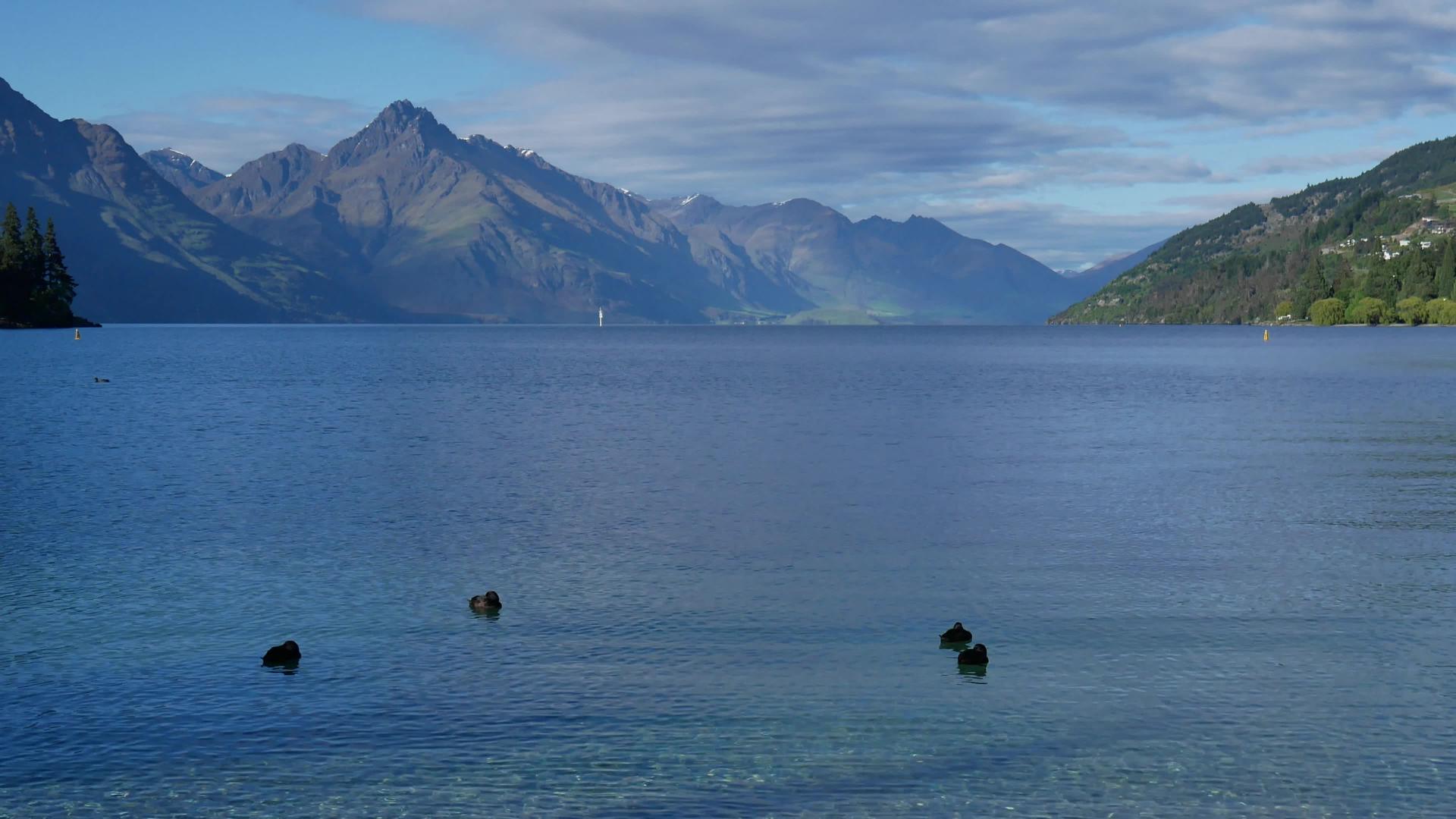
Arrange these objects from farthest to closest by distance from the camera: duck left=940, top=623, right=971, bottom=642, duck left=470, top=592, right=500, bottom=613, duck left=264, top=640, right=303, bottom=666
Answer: duck left=470, top=592, right=500, bottom=613 < duck left=940, top=623, right=971, bottom=642 < duck left=264, top=640, right=303, bottom=666

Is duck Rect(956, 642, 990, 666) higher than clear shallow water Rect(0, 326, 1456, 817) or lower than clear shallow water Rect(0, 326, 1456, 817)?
higher

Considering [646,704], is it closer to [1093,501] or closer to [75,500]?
[1093,501]

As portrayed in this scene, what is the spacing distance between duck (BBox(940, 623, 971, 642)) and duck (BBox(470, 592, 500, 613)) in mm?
11411

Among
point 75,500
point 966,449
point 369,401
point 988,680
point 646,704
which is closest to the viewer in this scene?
point 646,704

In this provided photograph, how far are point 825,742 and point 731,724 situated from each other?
6.30ft

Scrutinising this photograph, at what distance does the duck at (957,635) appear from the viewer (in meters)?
29.8

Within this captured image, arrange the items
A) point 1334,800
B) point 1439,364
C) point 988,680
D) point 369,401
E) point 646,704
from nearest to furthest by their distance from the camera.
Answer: point 1334,800 → point 646,704 → point 988,680 → point 369,401 → point 1439,364

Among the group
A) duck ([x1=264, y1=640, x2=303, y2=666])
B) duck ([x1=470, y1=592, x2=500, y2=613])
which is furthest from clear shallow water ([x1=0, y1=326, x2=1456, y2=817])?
duck ([x1=470, y1=592, x2=500, y2=613])

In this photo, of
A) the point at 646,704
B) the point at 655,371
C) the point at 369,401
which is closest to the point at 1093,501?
the point at 646,704

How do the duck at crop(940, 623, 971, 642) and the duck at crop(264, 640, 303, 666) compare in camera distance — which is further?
the duck at crop(940, 623, 971, 642)

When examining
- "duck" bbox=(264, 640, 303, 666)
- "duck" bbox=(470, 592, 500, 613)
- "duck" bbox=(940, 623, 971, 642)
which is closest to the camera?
"duck" bbox=(264, 640, 303, 666)

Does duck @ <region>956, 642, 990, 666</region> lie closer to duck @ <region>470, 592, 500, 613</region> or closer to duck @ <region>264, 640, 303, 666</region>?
duck @ <region>470, 592, 500, 613</region>

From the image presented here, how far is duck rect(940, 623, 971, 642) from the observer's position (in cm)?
2978

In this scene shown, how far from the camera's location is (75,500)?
170ft
